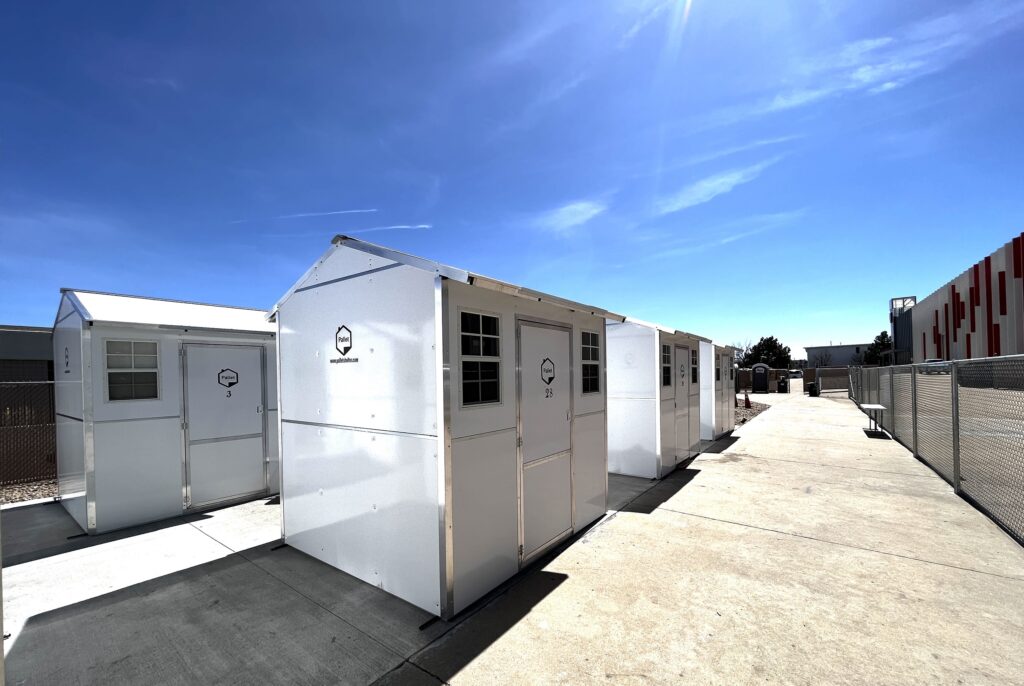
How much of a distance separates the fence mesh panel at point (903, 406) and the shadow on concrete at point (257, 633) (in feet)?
32.3

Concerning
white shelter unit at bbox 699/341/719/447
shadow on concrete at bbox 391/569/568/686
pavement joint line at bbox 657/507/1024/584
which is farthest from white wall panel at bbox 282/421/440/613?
white shelter unit at bbox 699/341/719/447

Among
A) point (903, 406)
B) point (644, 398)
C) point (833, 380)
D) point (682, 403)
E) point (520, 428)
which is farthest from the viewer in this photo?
point (833, 380)

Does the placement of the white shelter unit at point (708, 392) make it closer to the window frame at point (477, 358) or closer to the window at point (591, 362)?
the window at point (591, 362)

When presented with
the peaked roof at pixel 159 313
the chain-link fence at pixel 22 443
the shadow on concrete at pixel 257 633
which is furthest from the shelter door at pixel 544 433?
the chain-link fence at pixel 22 443

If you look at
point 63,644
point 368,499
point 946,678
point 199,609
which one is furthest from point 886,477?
point 63,644

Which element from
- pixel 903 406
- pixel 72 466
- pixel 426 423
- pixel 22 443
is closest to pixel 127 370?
pixel 72 466

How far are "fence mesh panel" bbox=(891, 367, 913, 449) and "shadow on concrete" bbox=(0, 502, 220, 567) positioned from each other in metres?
13.2

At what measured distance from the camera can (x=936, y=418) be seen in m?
8.27

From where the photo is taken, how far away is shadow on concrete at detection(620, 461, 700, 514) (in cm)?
636

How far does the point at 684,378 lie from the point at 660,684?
6.80m

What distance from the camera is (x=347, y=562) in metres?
4.59

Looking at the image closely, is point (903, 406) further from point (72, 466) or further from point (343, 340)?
point (72, 466)

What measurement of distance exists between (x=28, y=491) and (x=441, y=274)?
28.7 ft

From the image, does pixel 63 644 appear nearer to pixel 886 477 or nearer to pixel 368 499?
pixel 368 499
